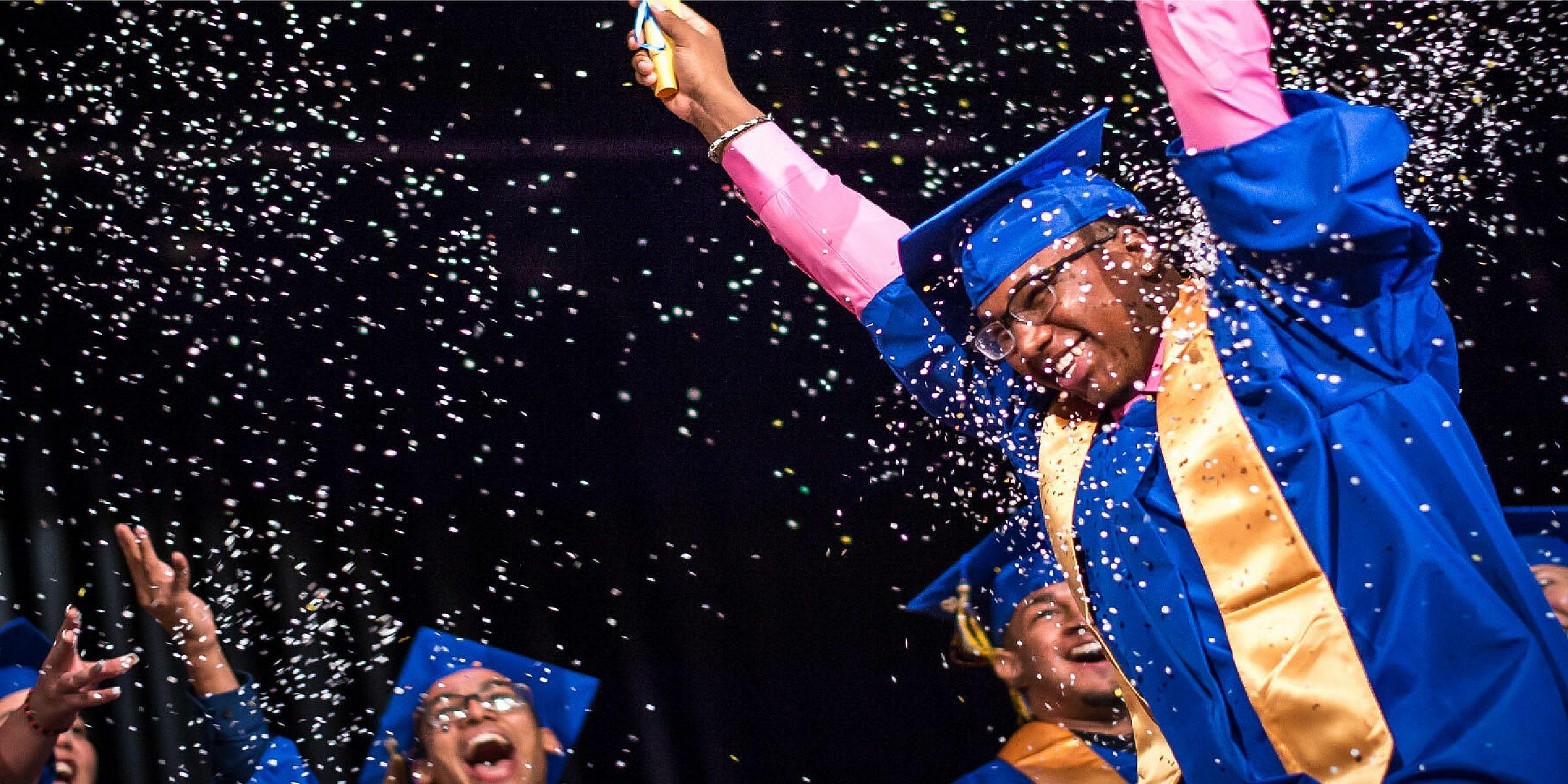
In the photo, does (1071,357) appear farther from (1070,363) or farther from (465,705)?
(465,705)

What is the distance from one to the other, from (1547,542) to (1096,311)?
1.48 metres

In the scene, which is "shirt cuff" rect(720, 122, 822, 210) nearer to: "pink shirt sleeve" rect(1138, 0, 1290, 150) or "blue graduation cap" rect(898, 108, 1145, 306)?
"blue graduation cap" rect(898, 108, 1145, 306)

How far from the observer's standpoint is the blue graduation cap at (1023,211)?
1653 millimetres

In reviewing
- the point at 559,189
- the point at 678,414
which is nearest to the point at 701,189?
the point at 559,189

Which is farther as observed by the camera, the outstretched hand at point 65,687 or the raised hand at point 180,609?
the raised hand at point 180,609

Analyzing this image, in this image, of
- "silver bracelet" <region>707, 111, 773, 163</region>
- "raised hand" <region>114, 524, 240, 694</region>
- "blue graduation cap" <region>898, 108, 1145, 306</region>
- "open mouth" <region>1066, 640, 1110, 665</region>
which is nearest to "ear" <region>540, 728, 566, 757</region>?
"raised hand" <region>114, 524, 240, 694</region>

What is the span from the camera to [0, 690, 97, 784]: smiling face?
286cm

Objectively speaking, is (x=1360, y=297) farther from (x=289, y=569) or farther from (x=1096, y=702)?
(x=289, y=569)

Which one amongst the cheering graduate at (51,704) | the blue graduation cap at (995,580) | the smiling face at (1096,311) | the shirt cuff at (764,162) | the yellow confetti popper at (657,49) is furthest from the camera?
the blue graduation cap at (995,580)

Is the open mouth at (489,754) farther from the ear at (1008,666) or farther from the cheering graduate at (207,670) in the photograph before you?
the ear at (1008,666)

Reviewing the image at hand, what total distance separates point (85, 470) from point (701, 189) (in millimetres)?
1731

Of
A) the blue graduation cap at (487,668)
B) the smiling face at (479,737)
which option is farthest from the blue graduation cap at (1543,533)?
the smiling face at (479,737)

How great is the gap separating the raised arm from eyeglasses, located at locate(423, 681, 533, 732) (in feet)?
4.68

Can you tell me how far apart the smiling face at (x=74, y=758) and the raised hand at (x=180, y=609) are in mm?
298
